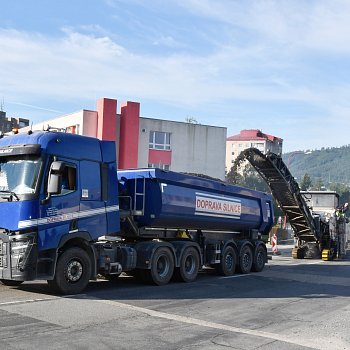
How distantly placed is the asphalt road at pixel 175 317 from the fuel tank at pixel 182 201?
1784 mm

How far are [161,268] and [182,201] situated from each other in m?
1.87

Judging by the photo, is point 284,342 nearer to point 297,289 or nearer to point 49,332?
point 49,332

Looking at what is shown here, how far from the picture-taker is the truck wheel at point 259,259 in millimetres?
17172

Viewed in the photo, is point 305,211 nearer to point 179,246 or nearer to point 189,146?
point 179,246

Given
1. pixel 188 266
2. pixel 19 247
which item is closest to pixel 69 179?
pixel 19 247

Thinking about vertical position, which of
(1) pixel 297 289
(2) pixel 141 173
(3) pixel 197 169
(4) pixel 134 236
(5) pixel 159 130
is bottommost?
(1) pixel 297 289

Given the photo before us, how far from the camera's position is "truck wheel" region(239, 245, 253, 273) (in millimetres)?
16422

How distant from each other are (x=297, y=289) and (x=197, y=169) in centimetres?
3073

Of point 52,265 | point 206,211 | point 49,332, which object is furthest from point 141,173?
point 49,332

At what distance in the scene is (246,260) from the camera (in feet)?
55.3

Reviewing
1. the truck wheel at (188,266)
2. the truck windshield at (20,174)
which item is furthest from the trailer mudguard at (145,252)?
the truck windshield at (20,174)

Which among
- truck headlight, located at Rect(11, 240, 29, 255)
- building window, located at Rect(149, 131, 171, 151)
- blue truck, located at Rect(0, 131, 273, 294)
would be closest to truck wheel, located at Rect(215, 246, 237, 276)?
blue truck, located at Rect(0, 131, 273, 294)

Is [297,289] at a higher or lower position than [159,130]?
lower

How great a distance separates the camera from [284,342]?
7.21 m
